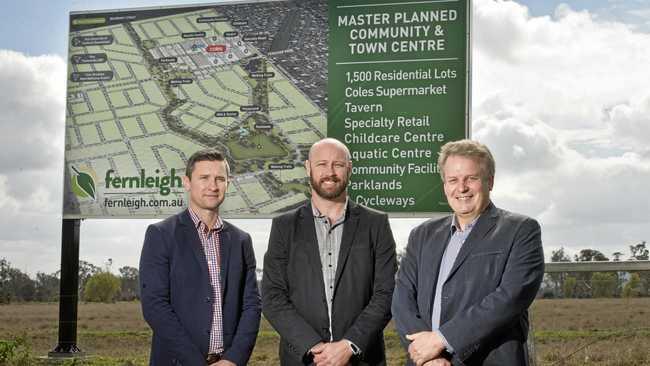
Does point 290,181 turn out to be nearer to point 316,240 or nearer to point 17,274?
point 316,240

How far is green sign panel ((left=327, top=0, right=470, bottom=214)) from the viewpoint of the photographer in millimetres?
7312

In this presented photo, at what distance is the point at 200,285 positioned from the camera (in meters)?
3.88

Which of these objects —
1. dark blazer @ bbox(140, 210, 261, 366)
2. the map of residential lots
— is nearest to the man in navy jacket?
dark blazer @ bbox(140, 210, 261, 366)

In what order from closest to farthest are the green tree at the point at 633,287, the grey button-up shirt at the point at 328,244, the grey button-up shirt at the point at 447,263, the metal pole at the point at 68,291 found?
the grey button-up shirt at the point at 447,263 → the grey button-up shirt at the point at 328,244 → the green tree at the point at 633,287 → the metal pole at the point at 68,291

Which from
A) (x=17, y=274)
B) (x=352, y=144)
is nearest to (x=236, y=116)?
(x=352, y=144)

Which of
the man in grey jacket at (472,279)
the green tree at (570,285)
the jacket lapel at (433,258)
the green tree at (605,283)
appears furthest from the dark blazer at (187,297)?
the green tree at (605,283)

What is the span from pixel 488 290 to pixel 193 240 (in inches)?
56.2

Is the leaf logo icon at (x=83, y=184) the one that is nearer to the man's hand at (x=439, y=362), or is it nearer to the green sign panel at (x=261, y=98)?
the green sign panel at (x=261, y=98)

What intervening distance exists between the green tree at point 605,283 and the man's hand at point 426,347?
15.7 ft

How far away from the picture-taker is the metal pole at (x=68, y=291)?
8.35 m

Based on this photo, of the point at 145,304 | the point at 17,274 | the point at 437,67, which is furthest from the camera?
the point at 17,274

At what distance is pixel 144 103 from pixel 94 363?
262 cm

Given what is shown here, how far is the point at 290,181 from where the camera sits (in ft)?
25.0

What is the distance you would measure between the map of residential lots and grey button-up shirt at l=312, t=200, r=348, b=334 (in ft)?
11.7
